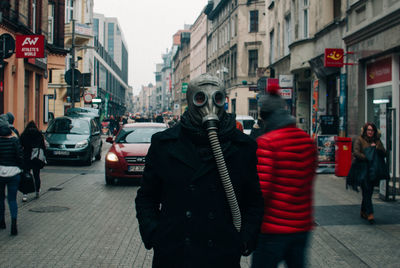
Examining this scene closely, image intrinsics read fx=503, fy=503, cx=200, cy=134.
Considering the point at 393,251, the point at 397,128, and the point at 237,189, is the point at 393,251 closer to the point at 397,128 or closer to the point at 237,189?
the point at 237,189

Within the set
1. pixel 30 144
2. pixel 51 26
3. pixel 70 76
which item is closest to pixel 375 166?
pixel 30 144

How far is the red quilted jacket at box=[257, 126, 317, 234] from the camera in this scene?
3.57 m

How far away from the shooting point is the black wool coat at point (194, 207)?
266 cm

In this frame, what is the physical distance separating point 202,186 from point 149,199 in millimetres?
387

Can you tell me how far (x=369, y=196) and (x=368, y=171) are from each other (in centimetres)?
43

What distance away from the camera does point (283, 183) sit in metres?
Result: 3.59

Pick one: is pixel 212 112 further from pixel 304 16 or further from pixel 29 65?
pixel 29 65

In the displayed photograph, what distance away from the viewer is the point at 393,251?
6.48m

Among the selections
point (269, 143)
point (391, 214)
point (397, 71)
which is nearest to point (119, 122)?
point (397, 71)

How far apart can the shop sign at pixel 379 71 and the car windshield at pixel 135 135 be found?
6481 millimetres

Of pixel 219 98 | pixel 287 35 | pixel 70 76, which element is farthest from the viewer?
pixel 70 76

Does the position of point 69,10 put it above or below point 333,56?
above

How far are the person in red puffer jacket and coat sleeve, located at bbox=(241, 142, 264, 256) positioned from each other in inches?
27.5

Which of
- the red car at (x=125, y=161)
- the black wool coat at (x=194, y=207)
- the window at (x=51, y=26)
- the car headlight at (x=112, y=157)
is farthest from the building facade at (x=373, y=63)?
the window at (x=51, y=26)
